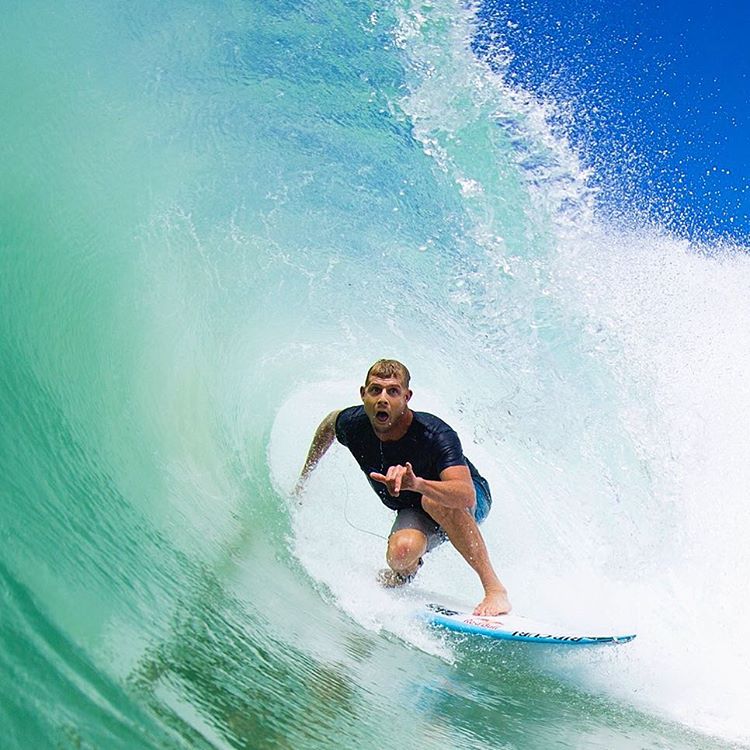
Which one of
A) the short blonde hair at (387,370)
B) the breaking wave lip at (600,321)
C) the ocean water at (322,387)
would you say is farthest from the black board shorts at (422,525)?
the breaking wave lip at (600,321)

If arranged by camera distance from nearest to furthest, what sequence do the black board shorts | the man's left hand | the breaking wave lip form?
the man's left hand → the black board shorts → the breaking wave lip

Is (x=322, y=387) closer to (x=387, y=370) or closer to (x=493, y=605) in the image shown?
(x=387, y=370)

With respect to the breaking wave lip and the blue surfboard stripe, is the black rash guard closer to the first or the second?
the blue surfboard stripe

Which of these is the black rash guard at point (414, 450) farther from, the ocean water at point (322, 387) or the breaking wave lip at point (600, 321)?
the breaking wave lip at point (600, 321)

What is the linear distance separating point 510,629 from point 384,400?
1306mm

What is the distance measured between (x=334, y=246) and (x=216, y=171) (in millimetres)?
1418

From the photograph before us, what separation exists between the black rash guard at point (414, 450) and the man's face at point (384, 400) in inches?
7.1

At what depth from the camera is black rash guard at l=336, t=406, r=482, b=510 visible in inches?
184

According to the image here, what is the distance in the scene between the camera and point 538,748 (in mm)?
3564

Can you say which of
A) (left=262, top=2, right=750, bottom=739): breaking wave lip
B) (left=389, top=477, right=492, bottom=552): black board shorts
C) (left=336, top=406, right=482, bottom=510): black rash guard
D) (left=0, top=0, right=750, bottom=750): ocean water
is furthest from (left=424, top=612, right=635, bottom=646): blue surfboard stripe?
(left=262, top=2, right=750, bottom=739): breaking wave lip

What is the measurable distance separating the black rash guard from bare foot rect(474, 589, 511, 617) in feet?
2.05

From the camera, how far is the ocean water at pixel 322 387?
3293 millimetres

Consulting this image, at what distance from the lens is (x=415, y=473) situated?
186 inches

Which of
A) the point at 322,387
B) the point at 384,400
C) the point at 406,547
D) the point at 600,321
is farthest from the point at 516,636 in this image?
the point at 600,321
